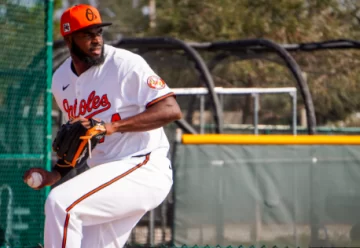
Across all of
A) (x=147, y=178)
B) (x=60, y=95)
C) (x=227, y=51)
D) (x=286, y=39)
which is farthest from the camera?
(x=286, y=39)

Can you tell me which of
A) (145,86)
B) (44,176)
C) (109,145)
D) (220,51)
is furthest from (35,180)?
(220,51)

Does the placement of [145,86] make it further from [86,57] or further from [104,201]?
[104,201]

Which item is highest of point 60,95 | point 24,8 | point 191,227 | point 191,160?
point 24,8

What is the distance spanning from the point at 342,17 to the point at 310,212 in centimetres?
1049

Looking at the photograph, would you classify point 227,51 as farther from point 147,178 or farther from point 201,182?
point 147,178

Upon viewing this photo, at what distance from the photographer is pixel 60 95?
470 cm

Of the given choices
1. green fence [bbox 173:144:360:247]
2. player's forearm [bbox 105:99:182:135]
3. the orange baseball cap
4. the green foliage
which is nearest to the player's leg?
player's forearm [bbox 105:99:182:135]

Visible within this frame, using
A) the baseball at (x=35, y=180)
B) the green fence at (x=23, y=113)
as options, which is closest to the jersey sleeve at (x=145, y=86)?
the baseball at (x=35, y=180)

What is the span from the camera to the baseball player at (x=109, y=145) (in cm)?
402

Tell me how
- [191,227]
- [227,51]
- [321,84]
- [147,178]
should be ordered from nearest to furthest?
[147,178] → [191,227] → [227,51] → [321,84]

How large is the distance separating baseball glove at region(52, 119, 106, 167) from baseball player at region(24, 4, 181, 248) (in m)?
0.04

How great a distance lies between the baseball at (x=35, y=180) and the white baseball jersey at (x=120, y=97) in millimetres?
303

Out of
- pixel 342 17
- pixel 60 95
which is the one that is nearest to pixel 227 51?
pixel 60 95

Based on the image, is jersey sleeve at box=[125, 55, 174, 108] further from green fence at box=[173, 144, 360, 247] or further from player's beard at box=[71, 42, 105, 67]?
green fence at box=[173, 144, 360, 247]
